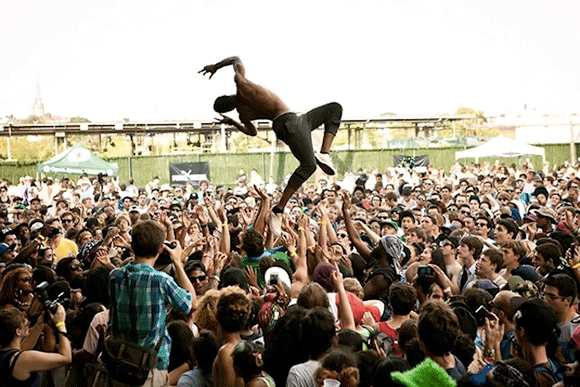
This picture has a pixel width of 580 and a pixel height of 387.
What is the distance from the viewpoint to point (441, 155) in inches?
1421

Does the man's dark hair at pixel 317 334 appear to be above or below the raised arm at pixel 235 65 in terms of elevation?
below

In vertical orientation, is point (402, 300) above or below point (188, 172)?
below

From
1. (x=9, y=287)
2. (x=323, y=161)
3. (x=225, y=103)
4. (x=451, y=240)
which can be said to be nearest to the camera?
(x=9, y=287)

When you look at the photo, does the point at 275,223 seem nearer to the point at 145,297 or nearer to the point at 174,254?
the point at 174,254

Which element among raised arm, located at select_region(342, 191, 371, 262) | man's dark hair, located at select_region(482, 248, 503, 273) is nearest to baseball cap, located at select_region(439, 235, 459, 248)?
raised arm, located at select_region(342, 191, 371, 262)

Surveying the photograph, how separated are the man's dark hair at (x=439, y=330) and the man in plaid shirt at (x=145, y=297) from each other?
1.41 metres

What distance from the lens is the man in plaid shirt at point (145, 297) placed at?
4520mm

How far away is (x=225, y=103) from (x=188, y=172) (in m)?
21.8

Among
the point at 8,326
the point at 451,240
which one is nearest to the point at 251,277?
the point at 8,326

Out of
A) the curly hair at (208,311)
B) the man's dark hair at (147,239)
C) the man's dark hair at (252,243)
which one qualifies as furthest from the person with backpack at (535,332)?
the man's dark hair at (252,243)

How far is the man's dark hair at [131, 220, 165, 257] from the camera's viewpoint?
4570mm

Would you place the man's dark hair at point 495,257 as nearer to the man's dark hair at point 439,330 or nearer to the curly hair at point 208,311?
the curly hair at point 208,311

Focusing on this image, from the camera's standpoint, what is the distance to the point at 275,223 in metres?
8.53

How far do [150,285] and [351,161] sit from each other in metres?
30.6
